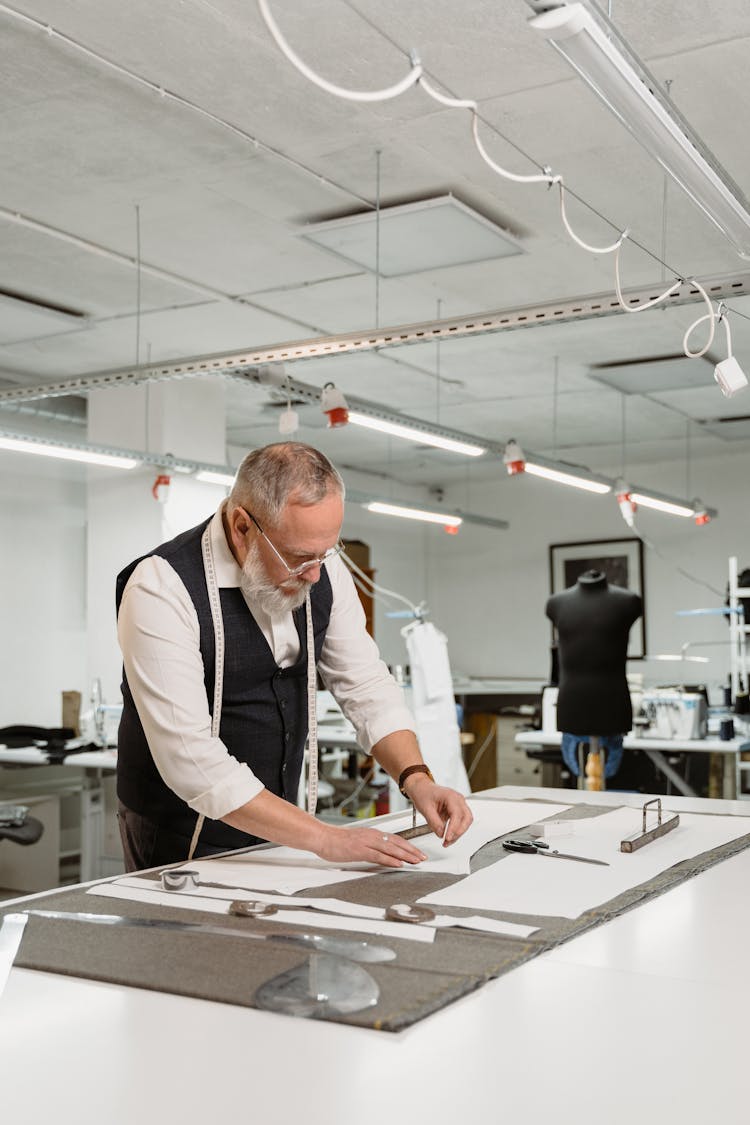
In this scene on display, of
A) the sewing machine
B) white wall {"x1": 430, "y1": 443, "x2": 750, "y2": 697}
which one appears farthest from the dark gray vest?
white wall {"x1": 430, "y1": 443, "x2": 750, "y2": 697}

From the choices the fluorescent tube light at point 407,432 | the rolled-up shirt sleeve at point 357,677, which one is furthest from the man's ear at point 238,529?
the fluorescent tube light at point 407,432

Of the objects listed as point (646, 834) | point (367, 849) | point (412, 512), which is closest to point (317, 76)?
point (367, 849)

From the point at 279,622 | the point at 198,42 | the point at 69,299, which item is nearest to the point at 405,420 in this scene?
the point at 69,299

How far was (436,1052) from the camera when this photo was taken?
3.51ft

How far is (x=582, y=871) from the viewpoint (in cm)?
180

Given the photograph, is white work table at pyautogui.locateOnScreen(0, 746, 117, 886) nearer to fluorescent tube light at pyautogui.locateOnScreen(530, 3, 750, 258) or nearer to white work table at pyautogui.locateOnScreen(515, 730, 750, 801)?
white work table at pyautogui.locateOnScreen(515, 730, 750, 801)

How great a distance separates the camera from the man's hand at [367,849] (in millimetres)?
1791

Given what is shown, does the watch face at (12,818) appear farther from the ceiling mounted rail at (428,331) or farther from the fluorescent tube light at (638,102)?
the fluorescent tube light at (638,102)

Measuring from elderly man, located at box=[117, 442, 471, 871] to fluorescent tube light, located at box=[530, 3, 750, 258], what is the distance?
0.81m

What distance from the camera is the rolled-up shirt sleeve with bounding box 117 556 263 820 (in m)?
1.91

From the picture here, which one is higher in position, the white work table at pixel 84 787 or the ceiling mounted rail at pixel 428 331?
the ceiling mounted rail at pixel 428 331

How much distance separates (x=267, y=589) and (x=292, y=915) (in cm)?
73

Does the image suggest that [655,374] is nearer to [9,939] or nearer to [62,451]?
[62,451]

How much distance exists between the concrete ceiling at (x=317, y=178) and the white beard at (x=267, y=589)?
1.75m
